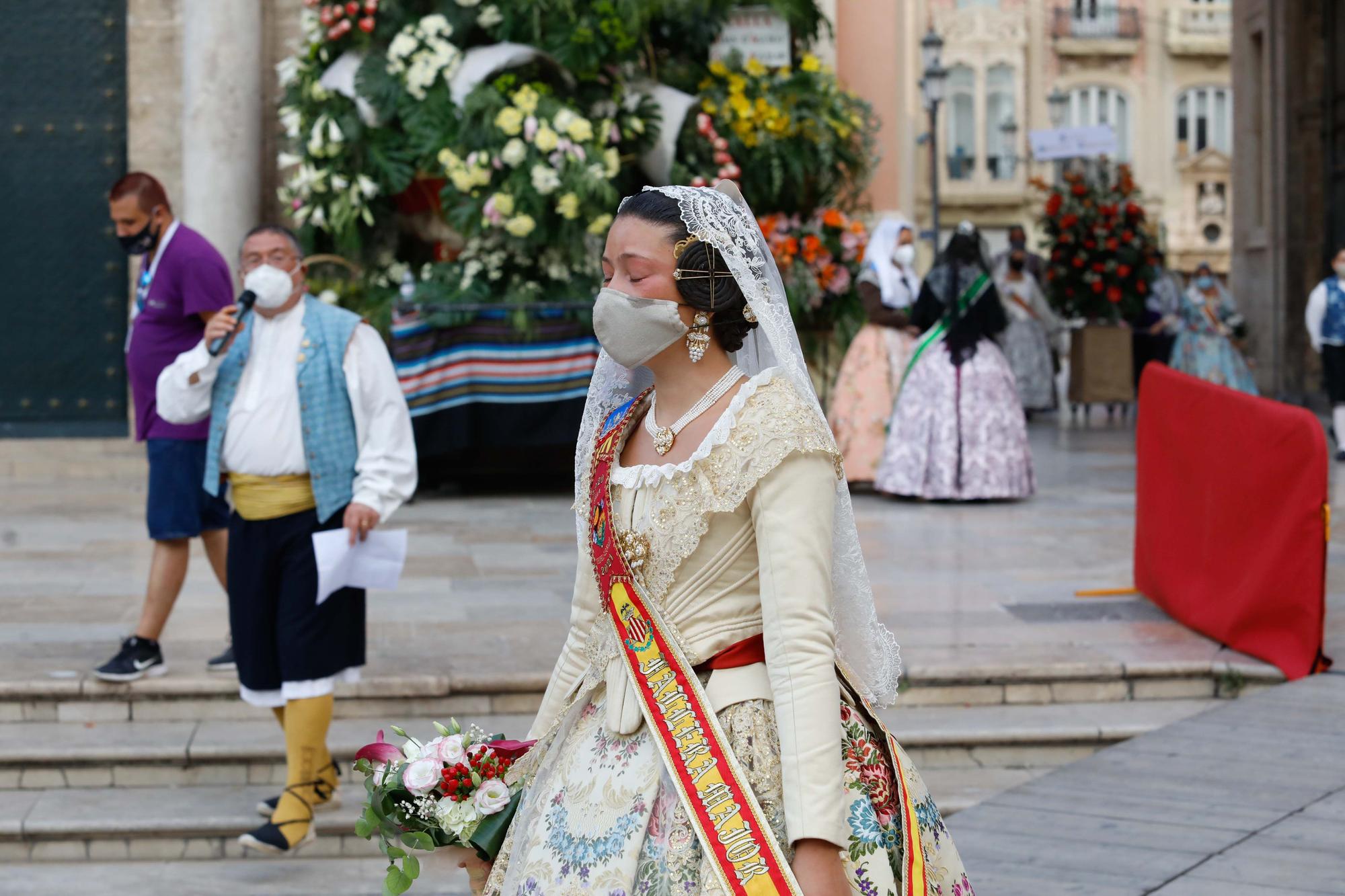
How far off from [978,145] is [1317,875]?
1829 inches

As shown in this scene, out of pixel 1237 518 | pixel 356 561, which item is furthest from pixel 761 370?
pixel 1237 518

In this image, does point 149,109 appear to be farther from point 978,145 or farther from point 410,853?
Result: point 978,145

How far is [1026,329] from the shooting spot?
59.0ft

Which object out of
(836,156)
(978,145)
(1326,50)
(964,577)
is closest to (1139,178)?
(978,145)

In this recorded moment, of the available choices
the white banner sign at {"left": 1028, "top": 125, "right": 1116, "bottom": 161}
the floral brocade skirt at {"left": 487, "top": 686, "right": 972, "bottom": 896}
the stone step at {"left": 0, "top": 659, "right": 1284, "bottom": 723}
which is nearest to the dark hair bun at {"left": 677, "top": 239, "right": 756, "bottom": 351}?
the floral brocade skirt at {"left": 487, "top": 686, "right": 972, "bottom": 896}

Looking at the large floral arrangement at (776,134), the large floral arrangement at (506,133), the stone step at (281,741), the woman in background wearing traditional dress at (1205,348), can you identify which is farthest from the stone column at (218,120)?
the woman in background wearing traditional dress at (1205,348)

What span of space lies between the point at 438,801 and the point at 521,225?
793 cm

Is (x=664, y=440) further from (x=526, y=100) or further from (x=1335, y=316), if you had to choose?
(x=1335, y=316)

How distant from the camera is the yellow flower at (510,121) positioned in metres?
10.4

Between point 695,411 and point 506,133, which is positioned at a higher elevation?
point 506,133

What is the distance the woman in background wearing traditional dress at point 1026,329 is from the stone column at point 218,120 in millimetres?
8966

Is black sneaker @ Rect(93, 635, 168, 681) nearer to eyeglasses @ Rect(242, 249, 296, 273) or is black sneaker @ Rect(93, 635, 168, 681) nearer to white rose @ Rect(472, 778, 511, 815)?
eyeglasses @ Rect(242, 249, 296, 273)

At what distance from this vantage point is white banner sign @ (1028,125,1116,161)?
22.2m

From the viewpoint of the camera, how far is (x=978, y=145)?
4919 centimetres
